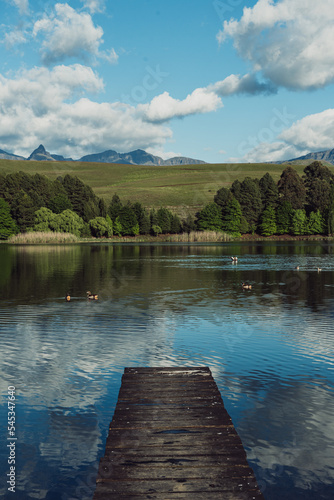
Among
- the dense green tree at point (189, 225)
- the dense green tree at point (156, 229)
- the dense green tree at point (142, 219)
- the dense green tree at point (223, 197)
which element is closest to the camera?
the dense green tree at point (156, 229)

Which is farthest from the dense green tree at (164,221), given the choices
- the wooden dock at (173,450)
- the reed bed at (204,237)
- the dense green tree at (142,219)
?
the wooden dock at (173,450)

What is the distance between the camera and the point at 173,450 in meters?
9.82

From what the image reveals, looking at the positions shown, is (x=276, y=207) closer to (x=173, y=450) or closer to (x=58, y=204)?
(x=58, y=204)

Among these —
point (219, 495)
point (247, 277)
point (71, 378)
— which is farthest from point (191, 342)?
point (247, 277)

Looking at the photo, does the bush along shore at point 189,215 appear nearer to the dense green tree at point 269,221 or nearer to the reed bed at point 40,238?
the dense green tree at point 269,221

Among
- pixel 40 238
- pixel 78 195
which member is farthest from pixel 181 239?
pixel 40 238

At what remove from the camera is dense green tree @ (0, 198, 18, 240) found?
146812mm

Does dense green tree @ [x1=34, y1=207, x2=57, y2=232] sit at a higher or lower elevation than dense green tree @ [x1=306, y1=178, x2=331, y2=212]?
lower

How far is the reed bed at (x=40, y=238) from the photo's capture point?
140375 millimetres

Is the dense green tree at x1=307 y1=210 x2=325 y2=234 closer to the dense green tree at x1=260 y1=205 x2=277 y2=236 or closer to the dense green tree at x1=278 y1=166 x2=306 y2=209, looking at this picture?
the dense green tree at x1=278 y1=166 x2=306 y2=209

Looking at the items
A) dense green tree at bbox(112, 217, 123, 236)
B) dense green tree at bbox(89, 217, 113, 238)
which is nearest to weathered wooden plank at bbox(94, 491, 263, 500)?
dense green tree at bbox(89, 217, 113, 238)

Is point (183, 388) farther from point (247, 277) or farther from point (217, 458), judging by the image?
point (247, 277)

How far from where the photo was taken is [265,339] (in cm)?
2345

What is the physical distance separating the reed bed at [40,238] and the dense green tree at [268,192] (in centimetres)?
8190
